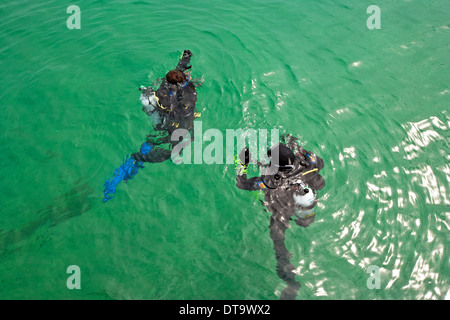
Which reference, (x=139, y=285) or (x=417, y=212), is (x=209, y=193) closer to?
(x=139, y=285)

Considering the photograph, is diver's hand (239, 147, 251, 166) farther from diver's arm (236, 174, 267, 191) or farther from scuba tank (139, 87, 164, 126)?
scuba tank (139, 87, 164, 126)

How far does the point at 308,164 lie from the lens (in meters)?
4.37

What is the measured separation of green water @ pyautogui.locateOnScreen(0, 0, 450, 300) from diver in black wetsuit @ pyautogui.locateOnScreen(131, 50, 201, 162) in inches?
16.5

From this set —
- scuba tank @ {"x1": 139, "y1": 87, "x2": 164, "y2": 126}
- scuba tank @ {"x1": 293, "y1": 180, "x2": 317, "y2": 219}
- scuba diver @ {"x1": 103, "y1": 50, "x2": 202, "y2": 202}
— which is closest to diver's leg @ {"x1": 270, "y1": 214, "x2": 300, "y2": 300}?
scuba tank @ {"x1": 293, "y1": 180, "x2": 317, "y2": 219}

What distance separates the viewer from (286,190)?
4336 mm

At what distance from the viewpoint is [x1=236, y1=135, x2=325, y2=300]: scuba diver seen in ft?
13.4

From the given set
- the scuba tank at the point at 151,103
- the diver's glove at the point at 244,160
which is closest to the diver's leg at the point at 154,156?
the scuba tank at the point at 151,103

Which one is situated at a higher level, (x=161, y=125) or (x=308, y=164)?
(x=161, y=125)

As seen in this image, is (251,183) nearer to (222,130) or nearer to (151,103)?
(222,130)

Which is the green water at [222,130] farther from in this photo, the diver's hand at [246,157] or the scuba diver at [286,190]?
the diver's hand at [246,157]

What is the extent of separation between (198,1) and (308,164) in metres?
7.88

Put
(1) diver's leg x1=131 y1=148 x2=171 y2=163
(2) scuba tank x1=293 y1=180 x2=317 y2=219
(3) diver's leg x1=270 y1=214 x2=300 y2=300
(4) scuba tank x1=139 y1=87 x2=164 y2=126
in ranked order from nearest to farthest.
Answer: (2) scuba tank x1=293 y1=180 x2=317 y2=219
(3) diver's leg x1=270 y1=214 x2=300 y2=300
(4) scuba tank x1=139 y1=87 x2=164 y2=126
(1) diver's leg x1=131 y1=148 x2=171 y2=163

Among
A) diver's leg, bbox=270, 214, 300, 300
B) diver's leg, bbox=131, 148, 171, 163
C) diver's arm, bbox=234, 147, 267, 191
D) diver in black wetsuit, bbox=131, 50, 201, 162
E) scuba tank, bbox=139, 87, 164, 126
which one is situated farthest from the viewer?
diver's leg, bbox=131, 148, 171, 163
